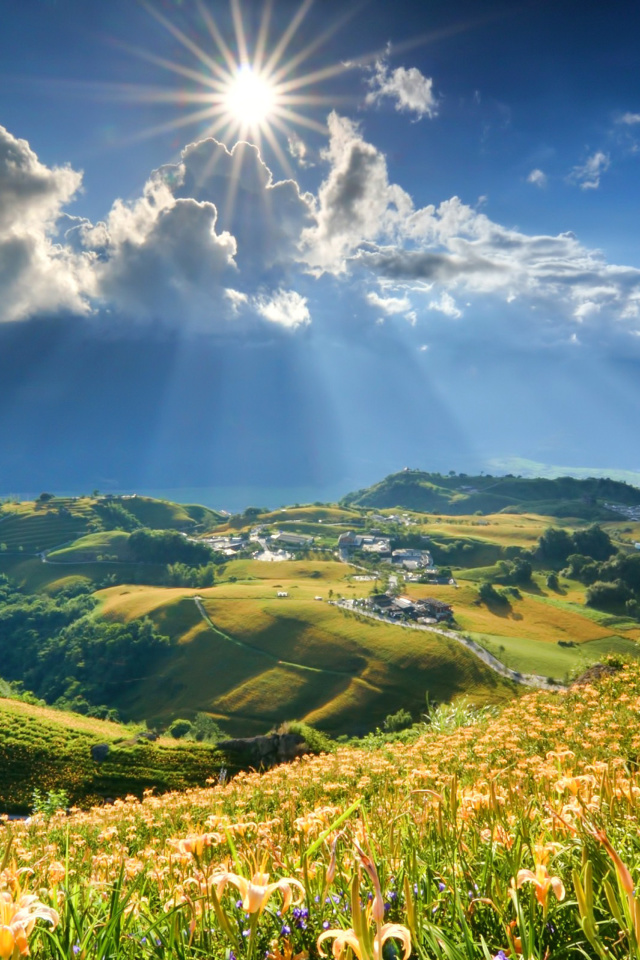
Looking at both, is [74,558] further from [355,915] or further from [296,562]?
[355,915]

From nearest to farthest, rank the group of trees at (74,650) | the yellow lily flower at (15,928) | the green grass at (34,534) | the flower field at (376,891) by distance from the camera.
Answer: the yellow lily flower at (15,928) → the flower field at (376,891) → the group of trees at (74,650) → the green grass at (34,534)

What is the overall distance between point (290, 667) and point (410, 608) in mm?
30300

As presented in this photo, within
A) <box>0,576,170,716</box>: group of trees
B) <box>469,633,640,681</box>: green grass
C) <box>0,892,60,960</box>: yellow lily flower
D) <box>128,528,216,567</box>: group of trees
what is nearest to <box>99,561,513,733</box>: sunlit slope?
<box>0,576,170,716</box>: group of trees

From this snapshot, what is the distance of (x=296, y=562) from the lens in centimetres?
14875

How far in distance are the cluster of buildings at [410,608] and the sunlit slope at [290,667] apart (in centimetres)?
788

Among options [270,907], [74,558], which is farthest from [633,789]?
[74,558]

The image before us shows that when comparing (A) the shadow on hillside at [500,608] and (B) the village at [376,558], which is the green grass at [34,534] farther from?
(A) the shadow on hillside at [500,608]

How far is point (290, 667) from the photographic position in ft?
273

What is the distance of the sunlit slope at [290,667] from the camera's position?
234ft

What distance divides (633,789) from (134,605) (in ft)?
411

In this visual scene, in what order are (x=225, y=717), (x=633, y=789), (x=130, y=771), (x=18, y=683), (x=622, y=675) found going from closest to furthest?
(x=633, y=789), (x=622, y=675), (x=130, y=771), (x=225, y=717), (x=18, y=683)

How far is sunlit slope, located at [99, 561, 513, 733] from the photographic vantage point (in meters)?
71.4

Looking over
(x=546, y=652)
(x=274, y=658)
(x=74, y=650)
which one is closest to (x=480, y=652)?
(x=546, y=652)

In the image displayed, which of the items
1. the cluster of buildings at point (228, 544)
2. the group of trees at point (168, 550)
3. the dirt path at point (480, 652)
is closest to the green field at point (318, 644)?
the dirt path at point (480, 652)
